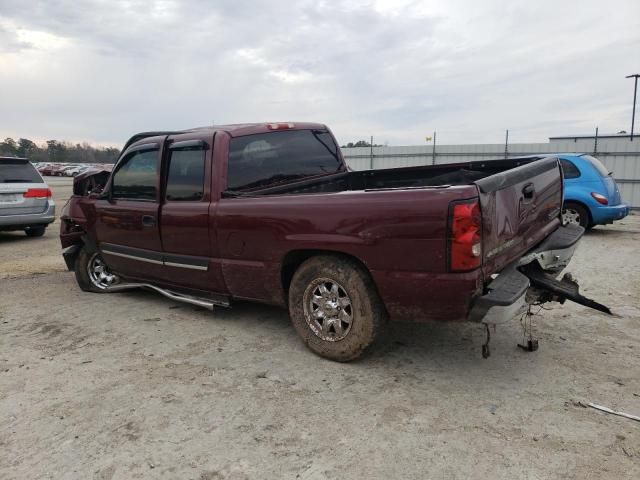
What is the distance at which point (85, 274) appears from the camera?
5.98 meters

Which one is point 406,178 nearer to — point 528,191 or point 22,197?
point 528,191

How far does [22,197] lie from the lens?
31.6ft

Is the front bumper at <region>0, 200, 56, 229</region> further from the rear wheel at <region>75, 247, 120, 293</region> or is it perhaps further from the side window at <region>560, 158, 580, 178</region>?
the side window at <region>560, 158, 580, 178</region>

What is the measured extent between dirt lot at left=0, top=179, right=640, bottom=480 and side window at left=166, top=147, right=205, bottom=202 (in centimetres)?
122

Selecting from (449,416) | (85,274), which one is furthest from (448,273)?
(85,274)

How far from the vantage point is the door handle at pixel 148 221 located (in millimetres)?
4734

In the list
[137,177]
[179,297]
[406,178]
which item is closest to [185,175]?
[137,177]

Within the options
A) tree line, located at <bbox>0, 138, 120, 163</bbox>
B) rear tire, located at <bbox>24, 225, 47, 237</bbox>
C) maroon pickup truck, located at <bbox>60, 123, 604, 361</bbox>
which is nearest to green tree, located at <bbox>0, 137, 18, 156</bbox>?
tree line, located at <bbox>0, 138, 120, 163</bbox>

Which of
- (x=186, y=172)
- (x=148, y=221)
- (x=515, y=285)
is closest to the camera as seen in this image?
(x=515, y=285)

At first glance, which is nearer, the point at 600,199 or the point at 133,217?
the point at 133,217

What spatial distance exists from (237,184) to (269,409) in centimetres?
202

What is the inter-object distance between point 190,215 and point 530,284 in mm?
2848

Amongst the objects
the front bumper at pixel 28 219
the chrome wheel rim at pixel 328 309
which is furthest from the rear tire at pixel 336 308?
the front bumper at pixel 28 219

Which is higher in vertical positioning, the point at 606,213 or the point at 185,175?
the point at 185,175
